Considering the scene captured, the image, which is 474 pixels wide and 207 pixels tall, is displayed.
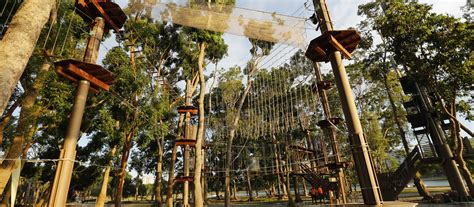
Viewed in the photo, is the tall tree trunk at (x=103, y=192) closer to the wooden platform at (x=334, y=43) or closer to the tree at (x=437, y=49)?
the wooden platform at (x=334, y=43)

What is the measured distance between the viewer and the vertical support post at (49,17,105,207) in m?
4.00

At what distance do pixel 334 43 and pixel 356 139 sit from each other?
191 centimetres

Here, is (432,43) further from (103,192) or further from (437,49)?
(103,192)

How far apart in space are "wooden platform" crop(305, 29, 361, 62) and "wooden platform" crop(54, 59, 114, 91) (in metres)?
4.16

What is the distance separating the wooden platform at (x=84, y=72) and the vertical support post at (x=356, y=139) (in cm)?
455

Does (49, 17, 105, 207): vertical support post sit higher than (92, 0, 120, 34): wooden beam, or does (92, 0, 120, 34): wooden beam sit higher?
(92, 0, 120, 34): wooden beam

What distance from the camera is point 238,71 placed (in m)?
17.0

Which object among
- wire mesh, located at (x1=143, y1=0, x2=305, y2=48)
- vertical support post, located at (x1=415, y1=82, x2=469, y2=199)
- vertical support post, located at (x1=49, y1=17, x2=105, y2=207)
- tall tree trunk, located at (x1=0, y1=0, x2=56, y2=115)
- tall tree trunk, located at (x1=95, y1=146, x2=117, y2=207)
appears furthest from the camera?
tall tree trunk, located at (x1=95, y1=146, x2=117, y2=207)

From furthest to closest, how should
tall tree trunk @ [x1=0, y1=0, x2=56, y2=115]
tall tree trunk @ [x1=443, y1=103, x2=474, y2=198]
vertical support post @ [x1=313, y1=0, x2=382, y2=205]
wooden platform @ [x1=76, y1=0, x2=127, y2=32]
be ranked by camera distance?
tall tree trunk @ [x1=443, y1=103, x2=474, y2=198] < wooden platform @ [x1=76, y1=0, x2=127, y2=32] < vertical support post @ [x1=313, y1=0, x2=382, y2=205] < tall tree trunk @ [x1=0, y1=0, x2=56, y2=115]

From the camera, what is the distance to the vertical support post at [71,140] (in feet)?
13.1

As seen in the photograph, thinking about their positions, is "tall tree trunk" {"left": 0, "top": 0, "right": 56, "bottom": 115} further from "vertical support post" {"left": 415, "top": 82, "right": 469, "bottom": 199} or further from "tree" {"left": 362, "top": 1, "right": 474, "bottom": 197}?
"vertical support post" {"left": 415, "top": 82, "right": 469, "bottom": 199}

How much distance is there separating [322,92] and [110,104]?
9.51m

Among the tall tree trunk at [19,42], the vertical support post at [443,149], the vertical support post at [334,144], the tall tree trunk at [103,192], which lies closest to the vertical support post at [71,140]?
the tall tree trunk at [19,42]

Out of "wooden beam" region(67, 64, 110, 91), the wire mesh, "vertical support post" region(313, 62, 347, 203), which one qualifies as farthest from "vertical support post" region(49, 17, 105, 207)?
"vertical support post" region(313, 62, 347, 203)
